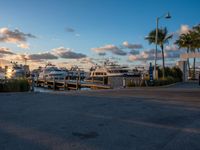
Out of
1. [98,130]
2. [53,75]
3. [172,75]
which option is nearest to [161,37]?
[172,75]

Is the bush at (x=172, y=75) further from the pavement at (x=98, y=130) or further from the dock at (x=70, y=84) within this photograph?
the pavement at (x=98, y=130)

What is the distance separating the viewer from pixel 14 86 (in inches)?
790

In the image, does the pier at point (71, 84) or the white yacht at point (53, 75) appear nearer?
the pier at point (71, 84)

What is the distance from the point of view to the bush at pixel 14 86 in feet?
64.8

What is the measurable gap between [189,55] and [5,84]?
22587 millimetres

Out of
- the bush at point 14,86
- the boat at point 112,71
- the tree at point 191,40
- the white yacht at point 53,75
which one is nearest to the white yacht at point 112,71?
the boat at point 112,71

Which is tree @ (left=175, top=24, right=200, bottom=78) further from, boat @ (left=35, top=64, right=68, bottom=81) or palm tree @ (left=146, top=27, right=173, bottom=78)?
boat @ (left=35, top=64, right=68, bottom=81)

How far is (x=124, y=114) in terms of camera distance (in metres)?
9.96

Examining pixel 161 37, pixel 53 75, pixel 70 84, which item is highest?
pixel 161 37

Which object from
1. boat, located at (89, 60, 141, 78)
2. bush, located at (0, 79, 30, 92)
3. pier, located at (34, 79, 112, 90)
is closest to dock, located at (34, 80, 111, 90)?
pier, located at (34, 79, 112, 90)

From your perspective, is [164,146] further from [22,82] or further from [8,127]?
[22,82]

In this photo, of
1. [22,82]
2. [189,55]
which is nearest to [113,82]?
[189,55]

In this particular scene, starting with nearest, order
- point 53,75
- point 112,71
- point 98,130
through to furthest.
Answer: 1. point 98,130
2. point 112,71
3. point 53,75

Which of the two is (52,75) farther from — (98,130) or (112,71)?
(98,130)
